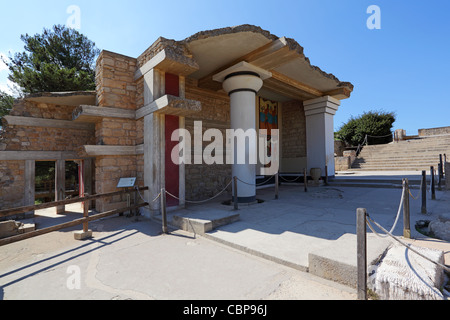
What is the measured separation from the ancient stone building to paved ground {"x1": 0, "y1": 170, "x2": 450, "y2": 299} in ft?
5.60

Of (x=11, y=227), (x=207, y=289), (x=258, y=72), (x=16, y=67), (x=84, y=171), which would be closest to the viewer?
(x=207, y=289)

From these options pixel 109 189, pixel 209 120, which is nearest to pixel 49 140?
pixel 109 189

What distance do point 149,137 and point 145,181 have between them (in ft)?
3.93

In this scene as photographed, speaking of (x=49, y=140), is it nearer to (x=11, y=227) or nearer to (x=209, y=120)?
(x=11, y=227)

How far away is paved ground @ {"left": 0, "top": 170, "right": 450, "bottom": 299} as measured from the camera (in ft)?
7.93

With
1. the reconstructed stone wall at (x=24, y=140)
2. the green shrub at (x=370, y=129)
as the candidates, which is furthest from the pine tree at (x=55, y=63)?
the green shrub at (x=370, y=129)

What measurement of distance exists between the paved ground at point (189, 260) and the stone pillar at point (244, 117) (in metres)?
1.34

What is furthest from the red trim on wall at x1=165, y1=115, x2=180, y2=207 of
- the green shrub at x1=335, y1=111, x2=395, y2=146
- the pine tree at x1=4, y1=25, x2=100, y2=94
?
the green shrub at x1=335, y1=111, x2=395, y2=146

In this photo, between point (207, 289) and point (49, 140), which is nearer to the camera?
point (207, 289)

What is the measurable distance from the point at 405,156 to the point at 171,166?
16064 mm

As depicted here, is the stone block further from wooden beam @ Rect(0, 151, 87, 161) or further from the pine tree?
the pine tree

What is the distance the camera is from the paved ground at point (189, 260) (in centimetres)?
242

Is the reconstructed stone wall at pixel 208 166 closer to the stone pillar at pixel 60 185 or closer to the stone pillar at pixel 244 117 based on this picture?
the stone pillar at pixel 244 117
